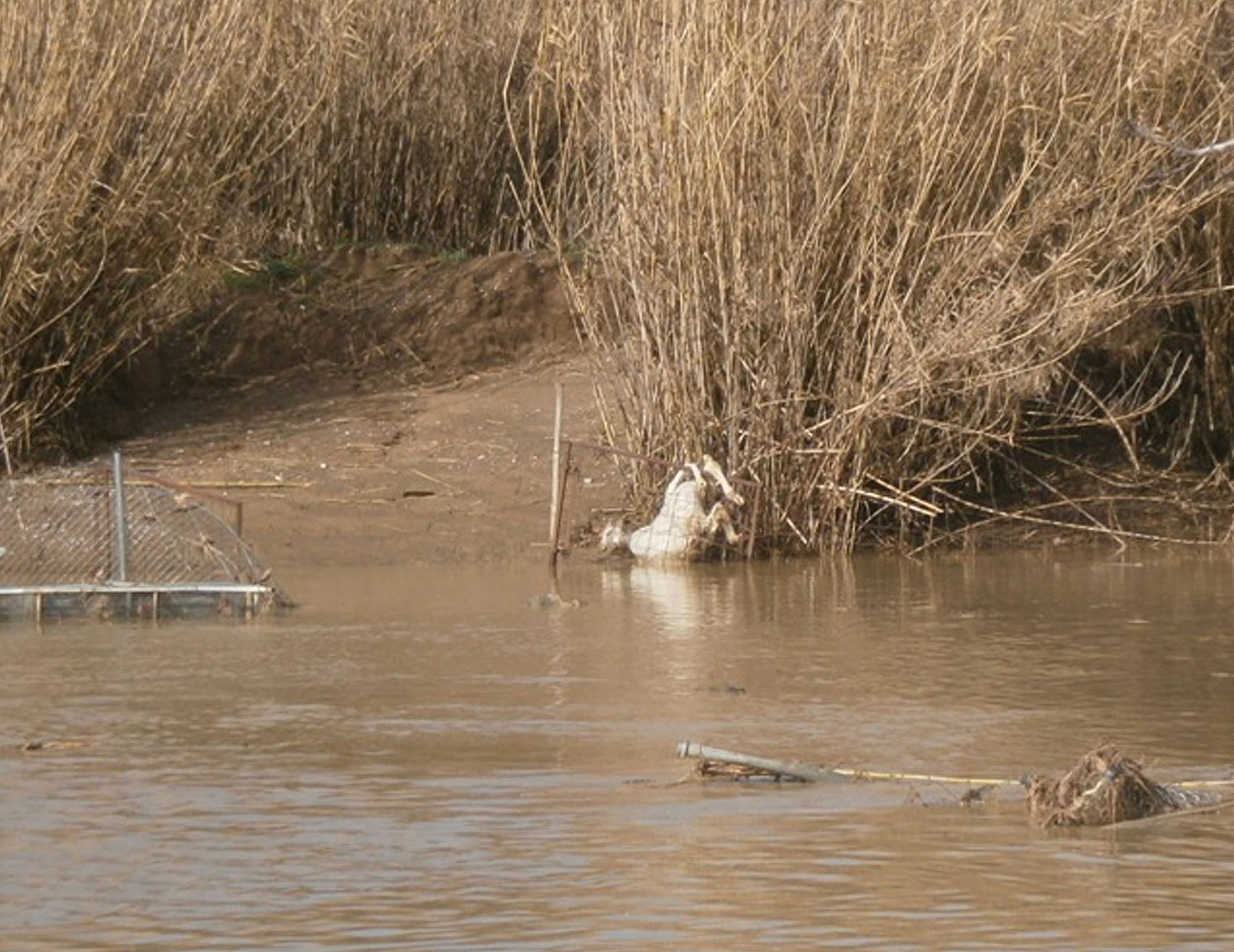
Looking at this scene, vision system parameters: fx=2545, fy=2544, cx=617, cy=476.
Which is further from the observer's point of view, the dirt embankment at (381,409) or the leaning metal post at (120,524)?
the dirt embankment at (381,409)

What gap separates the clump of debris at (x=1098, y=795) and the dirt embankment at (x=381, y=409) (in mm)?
6336

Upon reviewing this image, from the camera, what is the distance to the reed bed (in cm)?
1241

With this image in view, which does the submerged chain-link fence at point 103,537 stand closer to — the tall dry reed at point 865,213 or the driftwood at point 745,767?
the tall dry reed at point 865,213

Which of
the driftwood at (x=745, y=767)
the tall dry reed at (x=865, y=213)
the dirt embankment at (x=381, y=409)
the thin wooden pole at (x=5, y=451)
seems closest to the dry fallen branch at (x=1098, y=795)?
the driftwood at (x=745, y=767)

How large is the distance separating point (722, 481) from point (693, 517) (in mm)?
223

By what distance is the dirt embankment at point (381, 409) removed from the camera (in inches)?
511

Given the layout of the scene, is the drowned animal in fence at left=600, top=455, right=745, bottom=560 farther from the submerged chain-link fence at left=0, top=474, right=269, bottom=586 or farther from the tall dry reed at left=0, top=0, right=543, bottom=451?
the tall dry reed at left=0, top=0, right=543, bottom=451

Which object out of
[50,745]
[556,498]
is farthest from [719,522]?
[50,745]

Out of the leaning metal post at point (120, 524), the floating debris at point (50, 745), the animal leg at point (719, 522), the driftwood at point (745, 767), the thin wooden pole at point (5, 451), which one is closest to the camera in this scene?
the driftwood at point (745, 767)

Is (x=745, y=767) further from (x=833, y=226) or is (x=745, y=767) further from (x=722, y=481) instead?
(x=833, y=226)

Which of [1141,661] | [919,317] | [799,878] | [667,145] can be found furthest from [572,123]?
[799,878]

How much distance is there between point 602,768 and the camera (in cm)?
721

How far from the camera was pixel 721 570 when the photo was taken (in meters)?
12.3

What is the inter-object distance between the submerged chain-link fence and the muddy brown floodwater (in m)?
0.68
